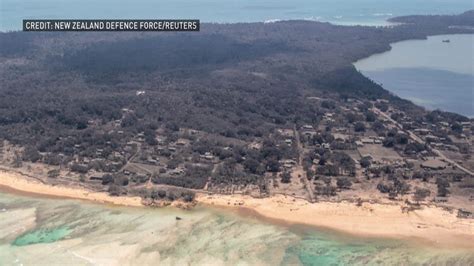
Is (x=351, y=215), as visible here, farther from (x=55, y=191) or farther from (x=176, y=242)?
(x=55, y=191)

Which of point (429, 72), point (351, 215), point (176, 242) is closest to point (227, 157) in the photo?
point (351, 215)

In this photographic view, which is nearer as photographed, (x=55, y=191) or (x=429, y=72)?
(x=55, y=191)

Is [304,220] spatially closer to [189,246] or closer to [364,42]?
[189,246]

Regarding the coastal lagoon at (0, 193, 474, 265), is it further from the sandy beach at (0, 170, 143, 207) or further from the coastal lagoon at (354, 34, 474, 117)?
the coastal lagoon at (354, 34, 474, 117)

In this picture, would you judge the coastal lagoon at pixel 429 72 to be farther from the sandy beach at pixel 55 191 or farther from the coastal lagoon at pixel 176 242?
the sandy beach at pixel 55 191

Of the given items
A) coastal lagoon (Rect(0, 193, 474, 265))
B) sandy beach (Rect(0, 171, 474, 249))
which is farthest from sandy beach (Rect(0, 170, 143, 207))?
coastal lagoon (Rect(0, 193, 474, 265))

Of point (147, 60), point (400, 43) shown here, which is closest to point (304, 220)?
point (147, 60)
